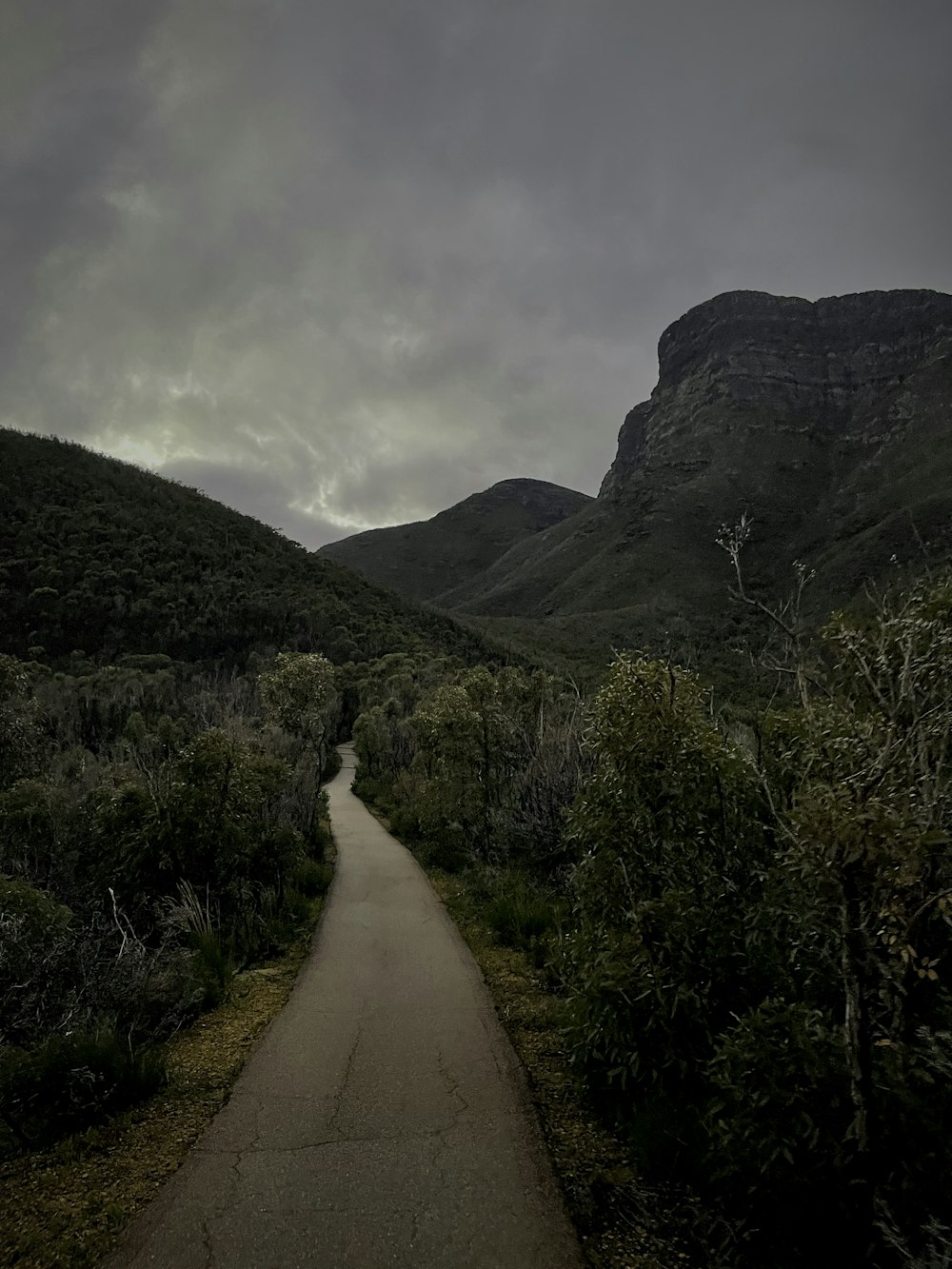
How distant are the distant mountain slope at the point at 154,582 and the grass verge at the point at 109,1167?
37984 mm

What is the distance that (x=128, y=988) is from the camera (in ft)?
19.5

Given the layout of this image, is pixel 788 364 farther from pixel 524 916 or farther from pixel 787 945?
pixel 787 945

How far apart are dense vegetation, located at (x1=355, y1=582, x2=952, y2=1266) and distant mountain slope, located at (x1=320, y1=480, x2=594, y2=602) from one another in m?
114

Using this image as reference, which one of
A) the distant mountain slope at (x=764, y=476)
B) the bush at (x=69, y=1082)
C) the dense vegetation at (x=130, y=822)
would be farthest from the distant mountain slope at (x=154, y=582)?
the bush at (x=69, y=1082)

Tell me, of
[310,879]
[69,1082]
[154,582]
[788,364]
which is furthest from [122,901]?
[788,364]

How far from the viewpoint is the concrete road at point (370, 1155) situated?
3.51m

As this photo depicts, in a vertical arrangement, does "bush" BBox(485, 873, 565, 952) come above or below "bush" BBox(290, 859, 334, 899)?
above

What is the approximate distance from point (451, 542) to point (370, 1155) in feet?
489

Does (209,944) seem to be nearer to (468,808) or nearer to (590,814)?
(590,814)

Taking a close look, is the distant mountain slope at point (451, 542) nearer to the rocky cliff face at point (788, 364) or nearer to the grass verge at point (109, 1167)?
the rocky cliff face at point (788, 364)

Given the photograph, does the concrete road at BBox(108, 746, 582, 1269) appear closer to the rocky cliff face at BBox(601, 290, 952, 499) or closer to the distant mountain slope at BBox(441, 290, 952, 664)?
the distant mountain slope at BBox(441, 290, 952, 664)

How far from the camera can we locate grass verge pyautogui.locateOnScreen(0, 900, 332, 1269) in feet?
11.6

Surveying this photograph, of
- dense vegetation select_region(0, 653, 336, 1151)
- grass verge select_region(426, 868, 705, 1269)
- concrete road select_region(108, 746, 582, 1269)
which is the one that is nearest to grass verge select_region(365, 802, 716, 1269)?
grass verge select_region(426, 868, 705, 1269)

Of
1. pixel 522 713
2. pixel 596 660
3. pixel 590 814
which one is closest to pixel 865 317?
pixel 596 660
